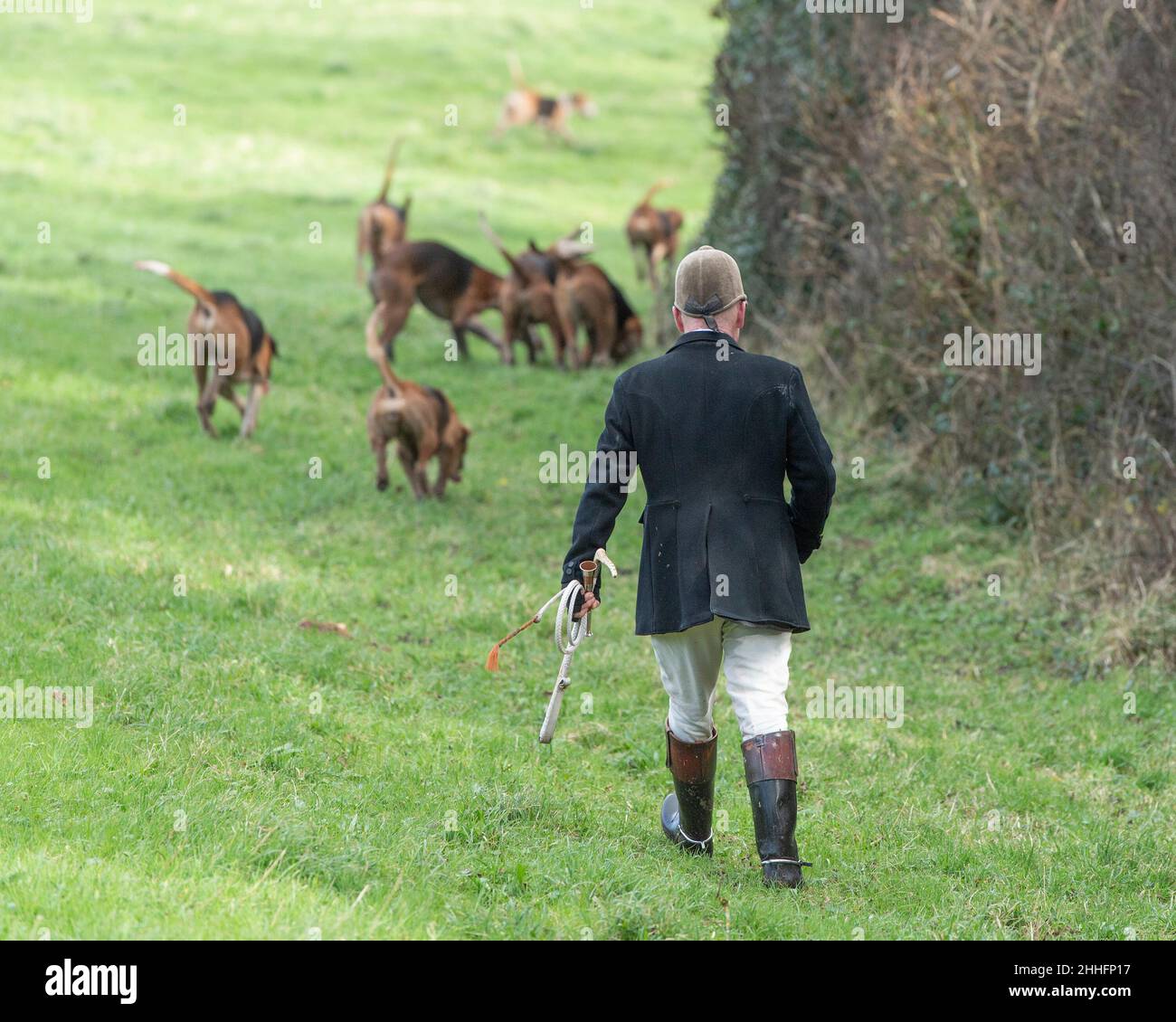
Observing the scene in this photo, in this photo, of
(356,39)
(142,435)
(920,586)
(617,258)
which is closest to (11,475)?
(142,435)

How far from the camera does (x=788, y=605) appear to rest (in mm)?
4406

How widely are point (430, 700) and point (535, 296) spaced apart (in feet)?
26.5

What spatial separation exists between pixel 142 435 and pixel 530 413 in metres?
3.27

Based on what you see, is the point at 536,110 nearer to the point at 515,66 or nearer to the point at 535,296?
the point at 515,66

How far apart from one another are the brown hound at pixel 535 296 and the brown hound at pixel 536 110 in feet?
48.8

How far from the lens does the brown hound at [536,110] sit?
91.9 ft

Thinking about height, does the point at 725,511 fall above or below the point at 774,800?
above

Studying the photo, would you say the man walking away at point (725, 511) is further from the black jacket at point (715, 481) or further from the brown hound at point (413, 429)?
the brown hound at point (413, 429)

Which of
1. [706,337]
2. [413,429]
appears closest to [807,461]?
[706,337]

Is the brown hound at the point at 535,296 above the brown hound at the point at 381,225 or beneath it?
beneath

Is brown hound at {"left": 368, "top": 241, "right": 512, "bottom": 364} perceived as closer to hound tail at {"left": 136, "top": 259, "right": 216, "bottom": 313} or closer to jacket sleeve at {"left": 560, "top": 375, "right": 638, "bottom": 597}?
hound tail at {"left": 136, "top": 259, "right": 216, "bottom": 313}

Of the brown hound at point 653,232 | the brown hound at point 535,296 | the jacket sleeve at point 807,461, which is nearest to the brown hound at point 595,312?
the brown hound at point 535,296

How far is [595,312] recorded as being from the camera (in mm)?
13758
